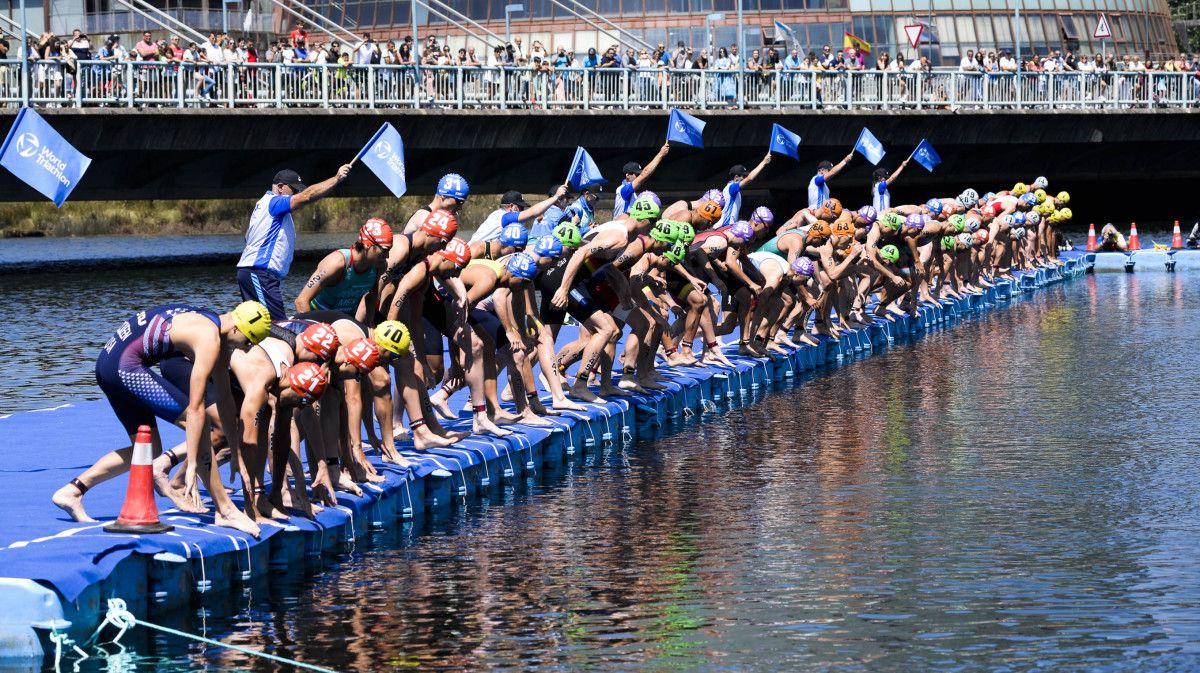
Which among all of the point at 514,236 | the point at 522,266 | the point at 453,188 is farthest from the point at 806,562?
the point at 514,236

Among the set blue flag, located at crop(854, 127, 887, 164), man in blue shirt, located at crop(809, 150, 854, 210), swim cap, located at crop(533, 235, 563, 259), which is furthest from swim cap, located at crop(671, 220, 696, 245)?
blue flag, located at crop(854, 127, 887, 164)

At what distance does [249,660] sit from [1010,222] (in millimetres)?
32773

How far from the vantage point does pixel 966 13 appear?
73562 mm

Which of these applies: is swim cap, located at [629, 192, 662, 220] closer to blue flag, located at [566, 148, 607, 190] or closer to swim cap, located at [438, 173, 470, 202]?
swim cap, located at [438, 173, 470, 202]

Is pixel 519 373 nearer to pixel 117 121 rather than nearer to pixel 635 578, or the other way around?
pixel 635 578

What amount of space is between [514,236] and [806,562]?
5.55 meters

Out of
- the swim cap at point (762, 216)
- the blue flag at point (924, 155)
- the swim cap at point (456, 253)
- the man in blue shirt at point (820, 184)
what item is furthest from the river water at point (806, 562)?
the blue flag at point (924, 155)

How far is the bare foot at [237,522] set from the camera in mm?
Answer: 12102

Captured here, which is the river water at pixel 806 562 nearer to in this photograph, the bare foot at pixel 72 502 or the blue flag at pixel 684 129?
the bare foot at pixel 72 502

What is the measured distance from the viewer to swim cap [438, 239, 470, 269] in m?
15.8

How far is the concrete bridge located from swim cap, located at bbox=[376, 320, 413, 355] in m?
25.7

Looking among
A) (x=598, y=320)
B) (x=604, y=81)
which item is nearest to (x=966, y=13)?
(x=604, y=81)

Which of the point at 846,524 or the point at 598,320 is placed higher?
the point at 598,320

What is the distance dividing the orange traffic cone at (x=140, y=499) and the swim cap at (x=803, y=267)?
1431cm
